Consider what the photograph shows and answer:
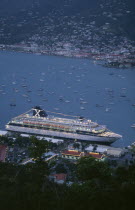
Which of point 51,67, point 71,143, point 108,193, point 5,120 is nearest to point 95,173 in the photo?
point 108,193

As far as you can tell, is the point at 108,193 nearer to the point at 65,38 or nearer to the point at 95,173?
the point at 95,173

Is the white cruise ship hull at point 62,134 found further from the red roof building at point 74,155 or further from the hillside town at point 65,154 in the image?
the red roof building at point 74,155

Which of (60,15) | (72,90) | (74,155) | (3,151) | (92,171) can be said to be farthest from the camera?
(60,15)

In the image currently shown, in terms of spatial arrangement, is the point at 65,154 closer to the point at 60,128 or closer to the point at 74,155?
the point at 74,155

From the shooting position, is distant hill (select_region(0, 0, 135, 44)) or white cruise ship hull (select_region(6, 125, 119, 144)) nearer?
white cruise ship hull (select_region(6, 125, 119, 144))

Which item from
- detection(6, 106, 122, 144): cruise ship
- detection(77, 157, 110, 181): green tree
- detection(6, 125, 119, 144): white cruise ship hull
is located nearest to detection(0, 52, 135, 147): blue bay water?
detection(6, 125, 119, 144): white cruise ship hull

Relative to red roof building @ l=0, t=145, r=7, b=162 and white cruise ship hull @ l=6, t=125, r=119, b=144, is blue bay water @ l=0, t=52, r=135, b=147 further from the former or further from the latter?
red roof building @ l=0, t=145, r=7, b=162

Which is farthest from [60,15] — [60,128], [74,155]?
[74,155]

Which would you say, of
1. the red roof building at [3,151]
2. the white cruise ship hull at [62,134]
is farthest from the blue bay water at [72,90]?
the red roof building at [3,151]
